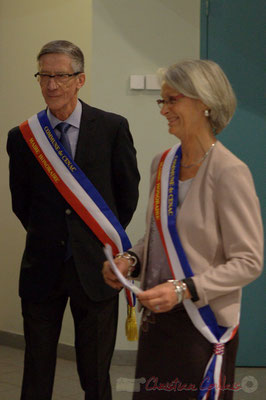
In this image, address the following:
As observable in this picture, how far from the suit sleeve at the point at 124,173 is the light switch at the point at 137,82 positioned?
4.89ft

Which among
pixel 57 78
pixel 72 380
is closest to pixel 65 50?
pixel 57 78

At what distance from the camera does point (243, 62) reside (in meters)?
4.50

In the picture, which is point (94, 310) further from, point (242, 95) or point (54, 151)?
point (242, 95)

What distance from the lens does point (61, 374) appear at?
4457 millimetres

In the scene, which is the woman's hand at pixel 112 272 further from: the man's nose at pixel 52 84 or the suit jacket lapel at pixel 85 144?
the man's nose at pixel 52 84

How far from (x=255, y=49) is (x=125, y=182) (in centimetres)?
180

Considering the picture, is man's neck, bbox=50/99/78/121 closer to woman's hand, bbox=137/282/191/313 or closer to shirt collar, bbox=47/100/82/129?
shirt collar, bbox=47/100/82/129

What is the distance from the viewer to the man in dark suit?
114 inches

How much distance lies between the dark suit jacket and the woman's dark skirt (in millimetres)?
775

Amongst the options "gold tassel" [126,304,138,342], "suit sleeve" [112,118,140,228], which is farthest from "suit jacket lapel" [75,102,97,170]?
"gold tassel" [126,304,138,342]

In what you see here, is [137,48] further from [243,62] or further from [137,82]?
[243,62]

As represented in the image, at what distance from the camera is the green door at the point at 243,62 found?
4492 mm

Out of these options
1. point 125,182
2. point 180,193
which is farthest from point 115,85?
Answer: point 180,193

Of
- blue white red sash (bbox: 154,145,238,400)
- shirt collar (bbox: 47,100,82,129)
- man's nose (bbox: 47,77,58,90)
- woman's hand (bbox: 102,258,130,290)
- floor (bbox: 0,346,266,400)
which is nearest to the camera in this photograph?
blue white red sash (bbox: 154,145,238,400)
